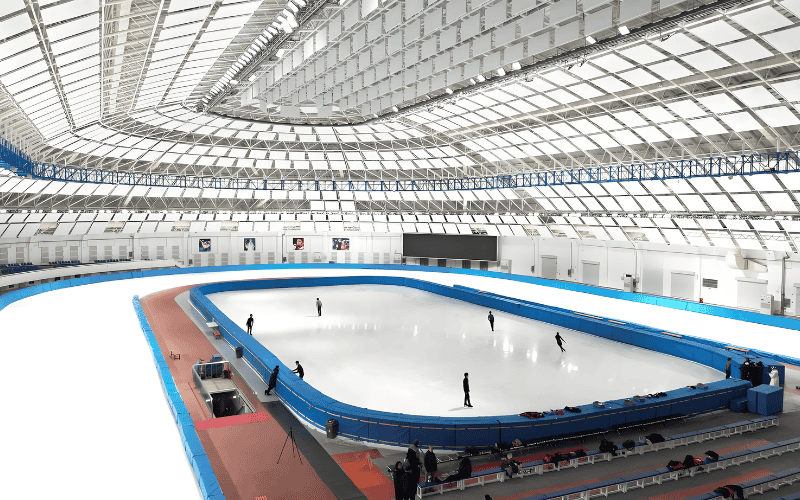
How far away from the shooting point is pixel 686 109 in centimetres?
2931

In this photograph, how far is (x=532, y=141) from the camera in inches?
1633

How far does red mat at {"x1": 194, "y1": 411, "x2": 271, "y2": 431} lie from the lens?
15691 millimetres

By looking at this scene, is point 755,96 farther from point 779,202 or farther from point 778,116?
point 779,202

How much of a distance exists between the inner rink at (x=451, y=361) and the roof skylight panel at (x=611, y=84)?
13.4m

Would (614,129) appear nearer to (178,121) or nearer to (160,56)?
(160,56)

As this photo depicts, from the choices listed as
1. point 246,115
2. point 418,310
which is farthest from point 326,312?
point 246,115

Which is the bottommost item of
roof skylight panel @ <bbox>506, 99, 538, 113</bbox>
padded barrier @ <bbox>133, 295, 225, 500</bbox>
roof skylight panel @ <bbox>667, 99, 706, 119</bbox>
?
padded barrier @ <bbox>133, 295, 225, 500</bbox>

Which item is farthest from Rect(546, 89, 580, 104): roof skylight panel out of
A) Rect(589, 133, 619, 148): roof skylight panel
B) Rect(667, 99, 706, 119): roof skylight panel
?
Rect(589, 133, 619, 148): roof skylight panel

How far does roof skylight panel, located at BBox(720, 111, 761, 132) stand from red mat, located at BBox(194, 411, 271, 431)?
27032 mm

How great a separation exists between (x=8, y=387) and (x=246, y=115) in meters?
30.1

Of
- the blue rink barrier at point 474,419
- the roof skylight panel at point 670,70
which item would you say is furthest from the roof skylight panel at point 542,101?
the blue rink barrier at point 474,419

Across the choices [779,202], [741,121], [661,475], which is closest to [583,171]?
[779,202]

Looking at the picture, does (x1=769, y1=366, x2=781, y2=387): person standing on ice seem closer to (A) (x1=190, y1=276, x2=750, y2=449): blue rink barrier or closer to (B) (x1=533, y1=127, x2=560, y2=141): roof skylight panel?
(A) (x1=190, y1=276, x2=750, y2=449): blue rink barrier

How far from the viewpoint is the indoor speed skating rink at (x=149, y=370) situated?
39.9ft
